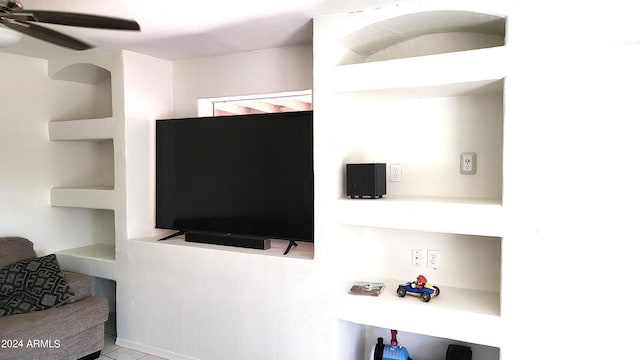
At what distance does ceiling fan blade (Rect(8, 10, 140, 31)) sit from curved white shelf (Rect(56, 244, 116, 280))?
7.11 feet

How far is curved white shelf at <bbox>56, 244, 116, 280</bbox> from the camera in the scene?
3.37 metres

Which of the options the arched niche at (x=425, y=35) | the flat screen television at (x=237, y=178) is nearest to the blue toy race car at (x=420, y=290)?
the flat screen television at (x=237, y=178)

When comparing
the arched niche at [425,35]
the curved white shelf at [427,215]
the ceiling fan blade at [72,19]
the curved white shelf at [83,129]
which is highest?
the arched niche at [425,35]

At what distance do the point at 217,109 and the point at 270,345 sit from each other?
6.40 ft

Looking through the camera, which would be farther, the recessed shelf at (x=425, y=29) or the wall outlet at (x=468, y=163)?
the wall outlet at (x=468, y=163)

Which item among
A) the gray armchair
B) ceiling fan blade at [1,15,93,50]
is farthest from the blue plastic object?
ceiling fan blade at [1,15,93,50]

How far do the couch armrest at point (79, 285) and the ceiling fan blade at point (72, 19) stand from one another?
2049mm

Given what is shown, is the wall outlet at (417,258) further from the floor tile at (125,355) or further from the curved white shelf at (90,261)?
the curved white shelf at (90,261)

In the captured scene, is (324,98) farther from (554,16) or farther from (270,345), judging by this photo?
(270,345)

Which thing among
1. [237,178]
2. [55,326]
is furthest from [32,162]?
[237,178]

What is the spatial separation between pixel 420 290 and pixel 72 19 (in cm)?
215

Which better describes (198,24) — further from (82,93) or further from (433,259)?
(433,259)

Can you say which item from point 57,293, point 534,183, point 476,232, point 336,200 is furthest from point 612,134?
point 57,293

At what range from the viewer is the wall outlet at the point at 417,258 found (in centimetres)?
272
